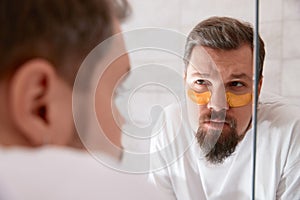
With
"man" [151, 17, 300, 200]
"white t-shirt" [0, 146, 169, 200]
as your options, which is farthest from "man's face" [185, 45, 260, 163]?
"white t-shirt" [0, 146, 169, 200]

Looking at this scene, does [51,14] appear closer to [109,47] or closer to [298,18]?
[109,47]

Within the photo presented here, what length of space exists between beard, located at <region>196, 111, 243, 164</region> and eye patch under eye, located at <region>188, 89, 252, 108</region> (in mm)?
29

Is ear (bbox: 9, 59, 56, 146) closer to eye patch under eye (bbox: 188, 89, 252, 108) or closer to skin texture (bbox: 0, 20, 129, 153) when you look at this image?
skin texture (bbox: 0, 20, 129, 153)

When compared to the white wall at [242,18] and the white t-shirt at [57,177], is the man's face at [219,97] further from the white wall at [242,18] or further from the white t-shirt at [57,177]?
the white t-shirt at [57,177]

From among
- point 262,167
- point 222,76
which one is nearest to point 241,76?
point 222,76

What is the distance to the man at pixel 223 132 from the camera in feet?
2.75

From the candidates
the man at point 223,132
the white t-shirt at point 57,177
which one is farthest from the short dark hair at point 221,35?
the white t-shirt at point 57,177

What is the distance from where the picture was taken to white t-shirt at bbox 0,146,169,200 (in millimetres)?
667

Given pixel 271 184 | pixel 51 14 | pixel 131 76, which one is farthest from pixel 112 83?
pixel 271 184

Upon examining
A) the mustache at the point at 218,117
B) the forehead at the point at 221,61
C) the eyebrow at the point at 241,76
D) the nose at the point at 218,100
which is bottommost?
the mustache at the point at 218,117

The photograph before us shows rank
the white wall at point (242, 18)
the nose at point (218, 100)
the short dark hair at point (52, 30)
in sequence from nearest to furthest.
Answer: the short dark hair at point (52, 30)
the white wall at point (242, 18)
the nose at point (218, 100)

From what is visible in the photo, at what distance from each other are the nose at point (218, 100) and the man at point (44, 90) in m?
0.28

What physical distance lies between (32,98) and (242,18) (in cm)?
48

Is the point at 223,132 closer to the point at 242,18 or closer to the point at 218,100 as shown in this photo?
the point at 218,100
